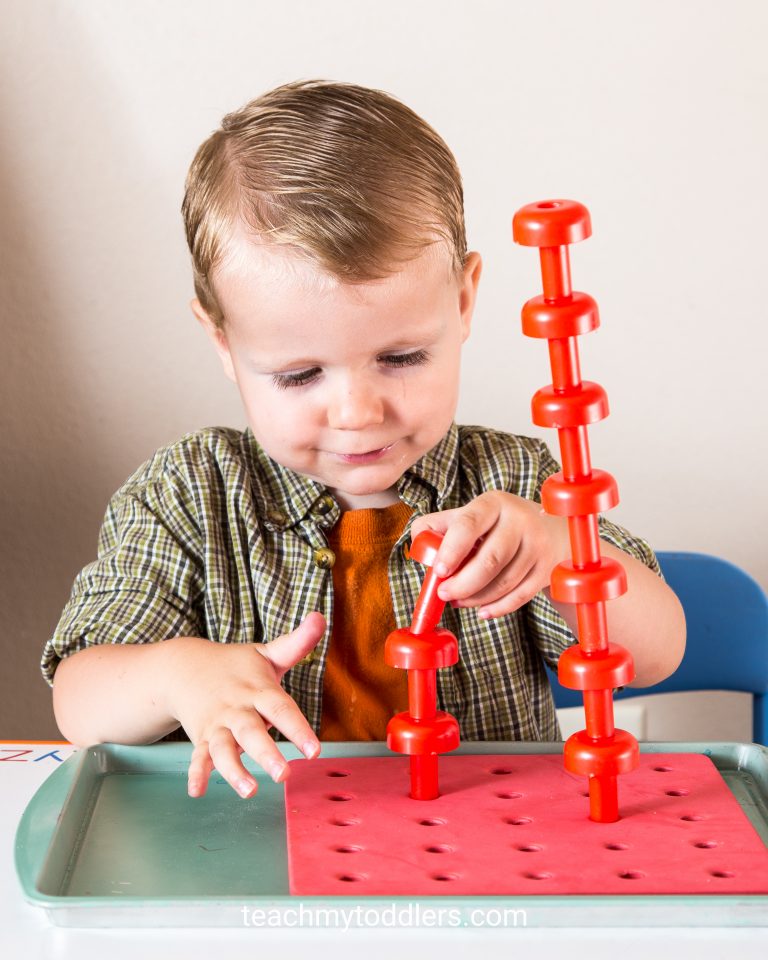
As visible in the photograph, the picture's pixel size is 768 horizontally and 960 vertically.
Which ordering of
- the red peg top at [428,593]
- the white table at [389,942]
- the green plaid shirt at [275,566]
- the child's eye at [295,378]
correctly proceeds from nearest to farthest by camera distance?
the white table at [389,942] < the red peg top at [428,593] < the child's eye at [295,378] < the green plaid shirt at [275,566]

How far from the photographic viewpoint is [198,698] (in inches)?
23.8

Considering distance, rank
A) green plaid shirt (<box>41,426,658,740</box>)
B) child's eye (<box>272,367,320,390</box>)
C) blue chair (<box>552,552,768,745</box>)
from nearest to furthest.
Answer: child's eye (<box>272,367,320,390</box>) → green plaid shirt (<box>41,426,658,740</box>) → blue chair (<box>552,552,768,745</box>)

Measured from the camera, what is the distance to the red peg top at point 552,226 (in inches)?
18.0

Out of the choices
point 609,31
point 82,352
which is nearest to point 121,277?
point 82,352

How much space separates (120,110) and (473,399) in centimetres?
40

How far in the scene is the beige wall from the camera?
1055 mm

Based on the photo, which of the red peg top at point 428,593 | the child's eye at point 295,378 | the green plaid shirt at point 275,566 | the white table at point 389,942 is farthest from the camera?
the green plaid shirt at point 275,566

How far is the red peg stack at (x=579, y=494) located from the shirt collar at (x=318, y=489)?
0.31 metres

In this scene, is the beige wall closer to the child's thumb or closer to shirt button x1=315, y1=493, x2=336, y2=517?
shirt button x1=315, y1=493, x2=336, y2=517

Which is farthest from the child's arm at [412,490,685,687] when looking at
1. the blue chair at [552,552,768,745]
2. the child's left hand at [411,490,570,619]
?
the blue chair at [552,552,768,745]

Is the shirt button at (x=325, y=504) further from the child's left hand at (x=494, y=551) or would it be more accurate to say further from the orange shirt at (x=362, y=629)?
the child's left hand at (x=494, y=551)

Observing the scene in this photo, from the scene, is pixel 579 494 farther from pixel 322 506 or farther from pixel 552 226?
pixel 322 506

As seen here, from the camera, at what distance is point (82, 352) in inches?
44.8

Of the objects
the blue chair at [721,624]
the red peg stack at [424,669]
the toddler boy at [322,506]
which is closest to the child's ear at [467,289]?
the toddler boy at [322,506]
